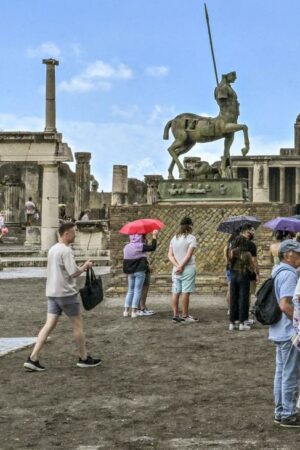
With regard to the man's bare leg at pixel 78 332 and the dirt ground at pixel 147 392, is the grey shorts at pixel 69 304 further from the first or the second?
the dirt ground at pixel 147 392

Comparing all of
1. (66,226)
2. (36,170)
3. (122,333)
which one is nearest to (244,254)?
(122,333)

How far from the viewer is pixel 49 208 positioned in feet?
95.1

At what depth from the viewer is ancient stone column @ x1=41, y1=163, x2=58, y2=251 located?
28797 millimetres

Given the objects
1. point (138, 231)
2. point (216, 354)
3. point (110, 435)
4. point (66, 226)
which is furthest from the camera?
point (138, 231)

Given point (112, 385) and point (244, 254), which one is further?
point (244, 254)

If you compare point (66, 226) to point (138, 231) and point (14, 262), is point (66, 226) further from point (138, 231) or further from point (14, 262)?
point (14, 262)

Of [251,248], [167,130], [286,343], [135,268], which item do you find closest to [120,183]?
[167,130]

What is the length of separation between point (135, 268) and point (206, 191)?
4.51 m

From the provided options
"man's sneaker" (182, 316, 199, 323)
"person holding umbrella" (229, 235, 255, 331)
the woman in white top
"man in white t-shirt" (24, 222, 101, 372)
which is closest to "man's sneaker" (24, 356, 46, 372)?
"man in white t-shirt" (24, 222, 101, 372)

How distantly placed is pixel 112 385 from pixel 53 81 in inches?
953

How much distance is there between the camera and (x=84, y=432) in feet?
20.8

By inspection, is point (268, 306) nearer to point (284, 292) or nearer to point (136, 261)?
point (284, 292)

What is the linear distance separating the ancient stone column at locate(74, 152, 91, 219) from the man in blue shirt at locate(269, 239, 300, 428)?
127 feet

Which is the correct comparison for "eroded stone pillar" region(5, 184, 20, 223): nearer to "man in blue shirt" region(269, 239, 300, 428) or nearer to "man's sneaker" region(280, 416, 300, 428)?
"man in blue shirt" region(269, 239, 300, 428)
